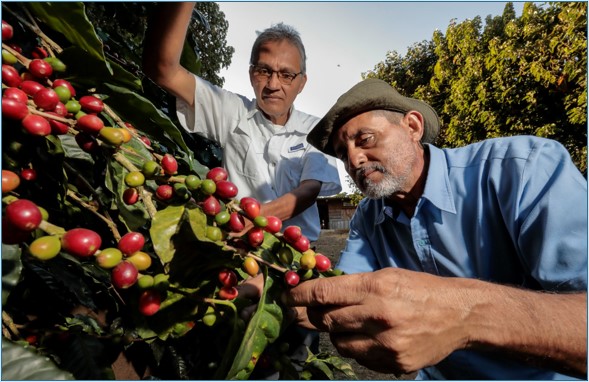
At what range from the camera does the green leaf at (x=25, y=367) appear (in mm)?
649

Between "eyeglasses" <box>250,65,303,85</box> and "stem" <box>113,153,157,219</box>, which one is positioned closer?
"stem" <box>113,153,157,219</box>

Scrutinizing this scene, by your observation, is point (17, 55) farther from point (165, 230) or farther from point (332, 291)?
point (332, 291)

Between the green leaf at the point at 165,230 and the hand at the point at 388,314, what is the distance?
1.14 ft

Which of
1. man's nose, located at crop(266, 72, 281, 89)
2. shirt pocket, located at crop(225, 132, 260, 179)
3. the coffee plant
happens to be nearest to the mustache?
shirt pocket, located at crop(225, 132, 260, 179)

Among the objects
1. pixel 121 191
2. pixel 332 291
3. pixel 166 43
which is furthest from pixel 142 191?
pixel 166 43

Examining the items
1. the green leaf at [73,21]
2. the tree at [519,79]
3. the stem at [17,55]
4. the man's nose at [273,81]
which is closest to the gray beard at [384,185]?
the man's nose at [273,81]

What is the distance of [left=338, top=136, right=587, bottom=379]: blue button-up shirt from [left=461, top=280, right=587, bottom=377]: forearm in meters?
0.22

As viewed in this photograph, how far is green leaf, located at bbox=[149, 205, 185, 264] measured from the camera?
2.65ft

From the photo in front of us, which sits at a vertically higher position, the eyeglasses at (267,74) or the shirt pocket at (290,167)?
the eyeglasses at (267,74)

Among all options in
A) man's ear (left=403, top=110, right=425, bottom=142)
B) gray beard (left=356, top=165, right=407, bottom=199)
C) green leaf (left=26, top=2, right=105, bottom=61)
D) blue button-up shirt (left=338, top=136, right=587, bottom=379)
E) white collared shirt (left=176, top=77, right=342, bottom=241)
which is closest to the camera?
green leaf (left=26, top=2, right=105, bottom=61)

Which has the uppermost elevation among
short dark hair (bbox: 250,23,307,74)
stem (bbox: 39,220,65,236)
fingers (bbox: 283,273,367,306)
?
short dark hair (bbox: 250,23,307,74)

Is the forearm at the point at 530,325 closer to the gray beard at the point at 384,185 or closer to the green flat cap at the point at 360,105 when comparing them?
the gray beard at the point at 384,185

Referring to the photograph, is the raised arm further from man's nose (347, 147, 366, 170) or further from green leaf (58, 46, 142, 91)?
man's nose (347, 147, 366, 170)

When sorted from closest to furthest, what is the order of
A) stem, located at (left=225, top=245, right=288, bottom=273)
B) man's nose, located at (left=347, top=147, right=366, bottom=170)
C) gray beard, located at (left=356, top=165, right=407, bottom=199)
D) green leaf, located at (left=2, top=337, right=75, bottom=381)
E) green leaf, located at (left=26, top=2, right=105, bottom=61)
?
green leaf, located at (left=2, top=337, right=75, bottom=381)
green leaf, located at (left=26, top=2, right=105, bottom=61)
stem, located at (left=225, top=245, right=288, bottom=273)
gray beard, located at (left=356, top=165, right=407, bottom=199)
man's nose, located at (left=347, top=147, right=366, bottom=170)
